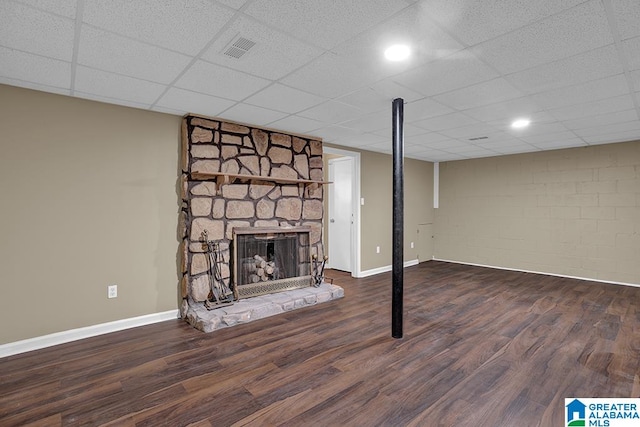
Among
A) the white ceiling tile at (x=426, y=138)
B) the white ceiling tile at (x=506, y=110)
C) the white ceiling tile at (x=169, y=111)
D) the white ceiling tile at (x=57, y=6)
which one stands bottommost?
the white ceiling tile at (x=169, y=111)

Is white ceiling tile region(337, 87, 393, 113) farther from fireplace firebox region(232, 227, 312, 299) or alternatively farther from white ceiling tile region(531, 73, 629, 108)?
fireplace firebox region(232, 227, 312, 299)

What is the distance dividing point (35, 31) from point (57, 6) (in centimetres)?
39

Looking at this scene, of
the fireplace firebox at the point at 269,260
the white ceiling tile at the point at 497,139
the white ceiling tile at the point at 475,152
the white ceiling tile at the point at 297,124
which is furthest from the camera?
the white ceiling tile at the point at 475,152

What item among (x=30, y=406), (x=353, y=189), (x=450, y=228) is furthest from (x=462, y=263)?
(x=30, y=406)

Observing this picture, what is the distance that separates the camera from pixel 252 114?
352 cm

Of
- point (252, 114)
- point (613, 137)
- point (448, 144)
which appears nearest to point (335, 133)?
point (252, 114)

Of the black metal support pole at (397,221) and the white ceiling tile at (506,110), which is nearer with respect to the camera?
the black metal support pole at (397,221)

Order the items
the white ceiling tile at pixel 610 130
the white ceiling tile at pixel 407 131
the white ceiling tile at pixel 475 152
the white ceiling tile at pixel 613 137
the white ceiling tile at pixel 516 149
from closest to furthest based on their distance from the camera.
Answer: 1. the white ceiling tile at pixel 610 130
2. the white ceiling tile at pixel 407 131
3. the white ceiling tile at pixel 613 137
4. the white ceiling tile at pixel 516 149
5. the white ceiling tile at pixel 475 152

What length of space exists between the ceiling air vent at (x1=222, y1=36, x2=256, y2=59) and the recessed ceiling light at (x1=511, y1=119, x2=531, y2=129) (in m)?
3.36

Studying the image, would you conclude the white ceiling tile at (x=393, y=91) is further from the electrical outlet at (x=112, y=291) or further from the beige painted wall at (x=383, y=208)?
the electrical outlet at (x=112, y=291)

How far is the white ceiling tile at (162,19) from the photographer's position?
1645 mm

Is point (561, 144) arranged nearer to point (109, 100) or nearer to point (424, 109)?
point (424, 109)

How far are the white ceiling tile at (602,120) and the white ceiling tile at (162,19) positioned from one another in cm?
413

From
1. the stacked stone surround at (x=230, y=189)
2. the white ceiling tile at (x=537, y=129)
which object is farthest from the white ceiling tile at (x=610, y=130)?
the stacked stone surround at (x=230, y=189)
